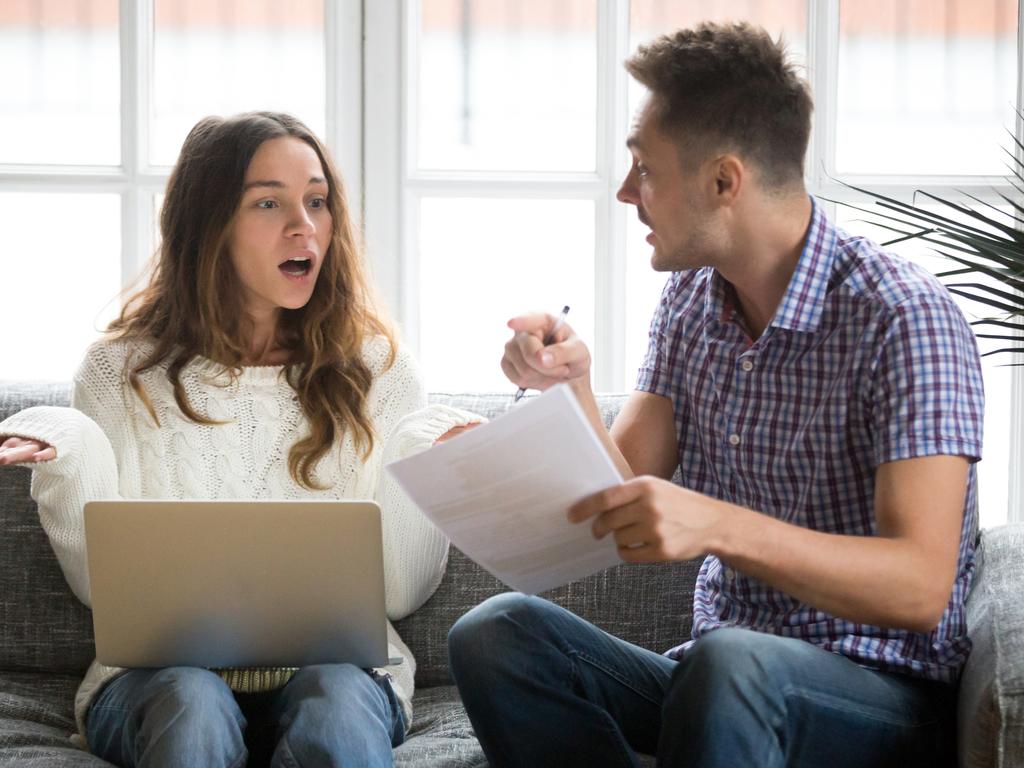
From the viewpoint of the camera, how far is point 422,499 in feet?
4.05

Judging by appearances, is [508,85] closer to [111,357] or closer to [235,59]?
[235,59]

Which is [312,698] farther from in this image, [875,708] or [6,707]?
[875,708]

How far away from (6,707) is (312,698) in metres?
0.55

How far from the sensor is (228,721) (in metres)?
1.47

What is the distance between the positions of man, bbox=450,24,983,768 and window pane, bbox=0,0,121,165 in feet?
4.62

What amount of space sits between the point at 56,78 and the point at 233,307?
0.88 meters

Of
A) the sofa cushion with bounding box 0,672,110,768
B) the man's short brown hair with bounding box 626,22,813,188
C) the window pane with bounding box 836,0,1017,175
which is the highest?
the window pane with bounding box 836,0,1017,175

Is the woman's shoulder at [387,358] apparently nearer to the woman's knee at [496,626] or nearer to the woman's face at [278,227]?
the woman's face at [278,227]

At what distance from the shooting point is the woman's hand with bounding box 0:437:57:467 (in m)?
1.62

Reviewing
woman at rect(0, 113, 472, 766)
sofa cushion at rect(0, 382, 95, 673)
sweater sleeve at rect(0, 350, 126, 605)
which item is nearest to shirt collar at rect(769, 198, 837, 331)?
woman at rect(0, 113, 472, 766)

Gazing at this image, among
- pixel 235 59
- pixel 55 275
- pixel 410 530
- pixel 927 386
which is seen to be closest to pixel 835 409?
pixel 927 386

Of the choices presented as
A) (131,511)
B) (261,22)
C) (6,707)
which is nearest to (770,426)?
(131,511)

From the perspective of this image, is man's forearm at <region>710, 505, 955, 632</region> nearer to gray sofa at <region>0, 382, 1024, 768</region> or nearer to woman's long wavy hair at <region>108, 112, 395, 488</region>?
gray sofa at <region>0, 382, 1024, 768</region>

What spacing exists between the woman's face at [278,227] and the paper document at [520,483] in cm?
75
